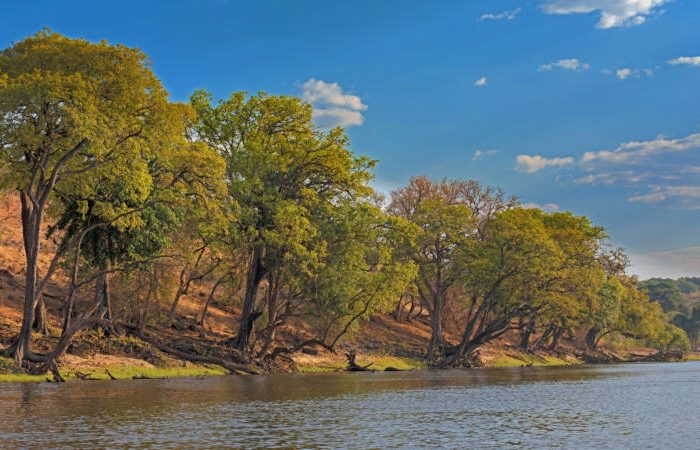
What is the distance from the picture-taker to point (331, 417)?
86.9 ft

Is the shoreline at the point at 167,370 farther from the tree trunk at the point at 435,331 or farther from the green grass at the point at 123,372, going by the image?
the tree trunk at the point at 435,331

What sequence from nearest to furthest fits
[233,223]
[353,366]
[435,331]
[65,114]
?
[65,114] < [233,223] < [353,366] < [435,331]

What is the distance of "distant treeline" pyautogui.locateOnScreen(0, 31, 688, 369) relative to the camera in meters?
39.2

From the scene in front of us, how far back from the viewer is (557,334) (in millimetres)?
114375

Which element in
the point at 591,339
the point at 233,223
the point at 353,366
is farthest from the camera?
the point at 591,339

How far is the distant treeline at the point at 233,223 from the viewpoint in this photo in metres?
39.2

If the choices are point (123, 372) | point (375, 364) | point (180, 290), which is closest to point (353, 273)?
point (375, 364)

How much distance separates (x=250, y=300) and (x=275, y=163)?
39.1 ft

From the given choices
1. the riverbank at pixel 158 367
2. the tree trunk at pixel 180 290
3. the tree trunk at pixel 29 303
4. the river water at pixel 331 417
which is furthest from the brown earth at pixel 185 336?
the river water at pixel 331 417

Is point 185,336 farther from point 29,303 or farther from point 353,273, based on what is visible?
point 29,303

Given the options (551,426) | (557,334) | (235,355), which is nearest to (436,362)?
(235,355)

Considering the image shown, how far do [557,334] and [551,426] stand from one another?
9401cm

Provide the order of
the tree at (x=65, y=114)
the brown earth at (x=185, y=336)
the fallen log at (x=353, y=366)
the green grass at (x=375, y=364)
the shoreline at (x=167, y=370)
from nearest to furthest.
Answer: the tree at (x=65, y=114) < the shoreline at (x=167, y=370) < the brown earth at (x=185, y=336) < the green grass at (x=375, y=364) < the fallen log at (x=353, y=366)

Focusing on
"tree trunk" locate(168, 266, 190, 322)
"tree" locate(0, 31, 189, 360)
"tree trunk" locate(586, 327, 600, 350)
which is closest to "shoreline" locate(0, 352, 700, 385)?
"tree" locate(0, 31, 189, 360)
